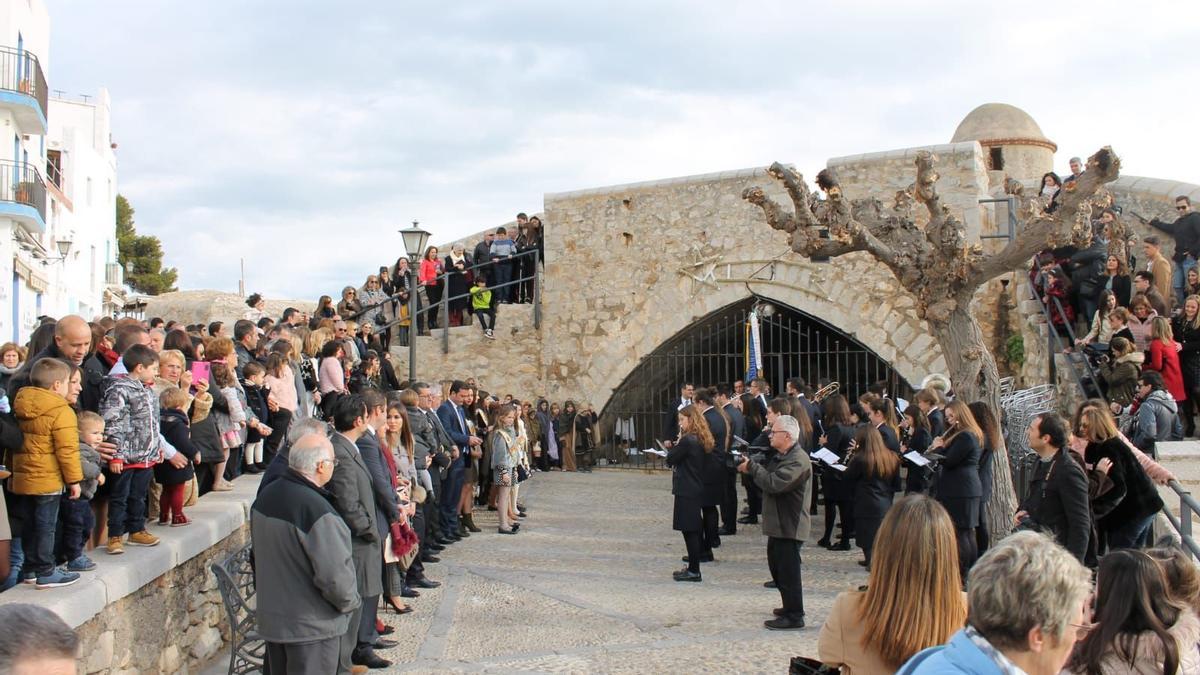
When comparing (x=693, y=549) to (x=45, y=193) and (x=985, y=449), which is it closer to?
(x=985, y=449)

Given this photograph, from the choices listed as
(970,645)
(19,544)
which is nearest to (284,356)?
(19,544)

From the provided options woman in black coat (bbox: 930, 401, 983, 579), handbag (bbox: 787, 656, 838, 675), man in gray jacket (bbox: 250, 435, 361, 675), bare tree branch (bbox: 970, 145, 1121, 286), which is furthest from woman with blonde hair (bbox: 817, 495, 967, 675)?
bare tree branch (bbox: 970, 145, 1121, 286)

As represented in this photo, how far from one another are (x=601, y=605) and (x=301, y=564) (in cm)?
347

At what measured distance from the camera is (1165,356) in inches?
357

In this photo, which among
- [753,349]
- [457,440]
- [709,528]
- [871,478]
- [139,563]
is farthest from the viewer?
[753,349]

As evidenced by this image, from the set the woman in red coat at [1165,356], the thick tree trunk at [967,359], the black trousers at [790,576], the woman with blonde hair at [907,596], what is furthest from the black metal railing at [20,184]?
the woman with blonde hair at [907,596]

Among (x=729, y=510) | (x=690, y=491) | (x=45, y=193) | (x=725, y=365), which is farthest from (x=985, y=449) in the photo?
(x=45, y=193)

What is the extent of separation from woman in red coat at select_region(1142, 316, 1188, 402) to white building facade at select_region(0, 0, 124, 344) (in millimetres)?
20055

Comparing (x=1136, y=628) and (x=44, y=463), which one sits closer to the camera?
(x=1136, y=628)

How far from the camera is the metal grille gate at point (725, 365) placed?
1541cm

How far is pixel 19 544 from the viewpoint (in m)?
Result: 4.80

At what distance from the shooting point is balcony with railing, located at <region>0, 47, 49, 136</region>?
20.7 m

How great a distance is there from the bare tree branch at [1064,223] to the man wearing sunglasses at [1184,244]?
2484 millimetres

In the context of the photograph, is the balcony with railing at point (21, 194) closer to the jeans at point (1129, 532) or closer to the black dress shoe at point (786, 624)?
the black dress shoe at point (786, 624)
